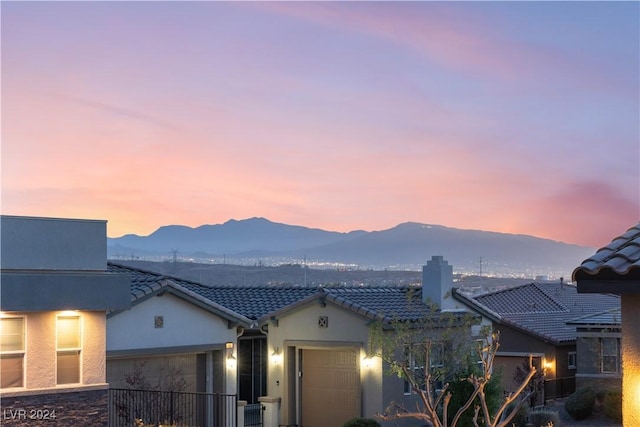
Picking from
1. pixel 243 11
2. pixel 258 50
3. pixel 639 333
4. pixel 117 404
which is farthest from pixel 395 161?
pixel 639 333

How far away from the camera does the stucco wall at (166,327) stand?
21.8m

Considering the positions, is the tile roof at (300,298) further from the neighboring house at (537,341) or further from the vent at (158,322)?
the neighboring house at (537,341)

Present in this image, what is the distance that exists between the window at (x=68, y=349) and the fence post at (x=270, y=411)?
790 centimetres

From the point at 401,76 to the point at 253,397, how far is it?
10944mm

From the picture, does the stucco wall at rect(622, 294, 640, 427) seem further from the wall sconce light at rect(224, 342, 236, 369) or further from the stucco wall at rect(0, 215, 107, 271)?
the wall sconce light at rect(224, 342, 236, 369)

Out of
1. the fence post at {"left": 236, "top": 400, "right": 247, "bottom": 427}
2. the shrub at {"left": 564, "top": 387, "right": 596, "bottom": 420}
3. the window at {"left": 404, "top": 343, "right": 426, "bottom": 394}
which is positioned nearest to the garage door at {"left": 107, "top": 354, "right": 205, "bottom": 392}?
the fence post at {"left": 236, "top": 400, "right": 247, "bottom": 427}

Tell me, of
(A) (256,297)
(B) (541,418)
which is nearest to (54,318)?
(A) (256,297)

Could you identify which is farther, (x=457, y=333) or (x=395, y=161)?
(x=395, y=161)

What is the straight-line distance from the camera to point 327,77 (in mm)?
29000

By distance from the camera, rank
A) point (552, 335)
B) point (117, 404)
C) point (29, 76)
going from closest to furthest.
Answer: point (117, 404) → point (29, 76) → point (552, 335)

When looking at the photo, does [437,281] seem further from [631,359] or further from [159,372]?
[631,359]

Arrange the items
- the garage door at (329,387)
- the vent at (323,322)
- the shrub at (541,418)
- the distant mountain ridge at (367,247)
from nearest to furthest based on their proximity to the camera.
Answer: the shrub at (541,418), the garage door at (329,387), the vent at (323,322), the distant mountain ridge at (367,247)

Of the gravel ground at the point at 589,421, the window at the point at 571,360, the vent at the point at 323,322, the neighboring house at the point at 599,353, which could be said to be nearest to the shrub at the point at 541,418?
the gravel ground at the point at 589,421

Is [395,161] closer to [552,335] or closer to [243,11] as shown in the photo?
[552,335]
